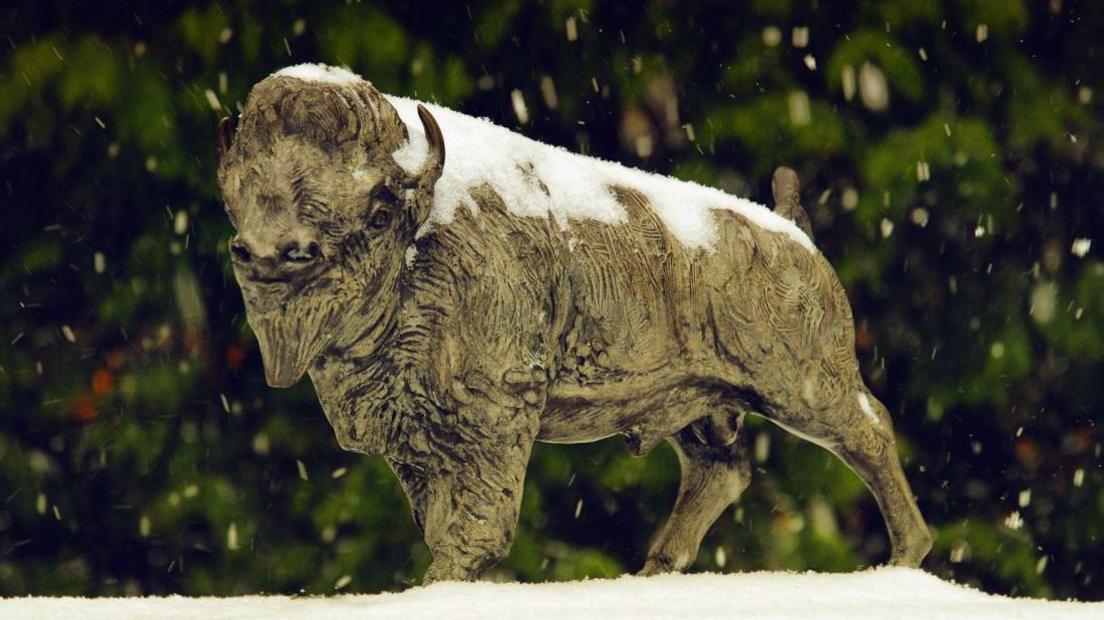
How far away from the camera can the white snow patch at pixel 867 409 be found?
12.8ft

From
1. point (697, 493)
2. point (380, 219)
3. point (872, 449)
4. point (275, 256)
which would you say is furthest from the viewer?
point (697, 493)

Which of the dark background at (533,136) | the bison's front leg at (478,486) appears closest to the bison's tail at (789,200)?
the dark background at (533,136)

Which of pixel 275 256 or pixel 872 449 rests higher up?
pixel 275 256

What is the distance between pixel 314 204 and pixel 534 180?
1.94ft

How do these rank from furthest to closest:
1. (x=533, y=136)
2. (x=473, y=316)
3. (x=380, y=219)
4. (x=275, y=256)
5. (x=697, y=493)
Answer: (x=533, y=136)
(x=697, y=493)
(x=473, y=316)
(x=380, y=219)
(x=275, y=256)

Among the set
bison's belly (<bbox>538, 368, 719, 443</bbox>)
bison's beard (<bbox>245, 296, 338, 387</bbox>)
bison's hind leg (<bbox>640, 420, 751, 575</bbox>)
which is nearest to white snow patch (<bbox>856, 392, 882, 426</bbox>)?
bison's hind leg (<bbox>640, 420, 751, 575</bbox>)

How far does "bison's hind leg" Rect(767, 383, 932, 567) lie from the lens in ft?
12.5

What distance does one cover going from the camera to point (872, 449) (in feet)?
12.8

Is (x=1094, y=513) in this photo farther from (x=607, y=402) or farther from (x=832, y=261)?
(x=607, y=402)

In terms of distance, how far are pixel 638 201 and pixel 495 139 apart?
0.40 m

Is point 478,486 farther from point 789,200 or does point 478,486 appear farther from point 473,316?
point 789,200

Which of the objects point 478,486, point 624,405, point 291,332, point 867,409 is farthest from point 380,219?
point 867,409

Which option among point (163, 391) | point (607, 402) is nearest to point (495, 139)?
point (607, 402)

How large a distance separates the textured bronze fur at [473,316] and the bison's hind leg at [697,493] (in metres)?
0.27
